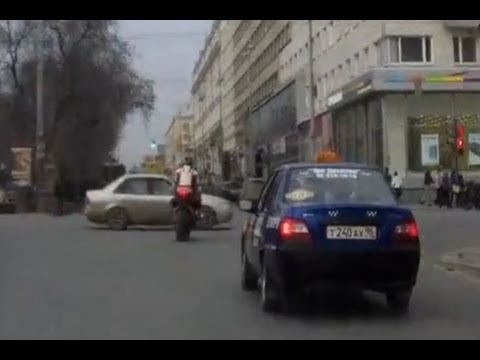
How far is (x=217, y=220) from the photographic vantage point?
27438 mm

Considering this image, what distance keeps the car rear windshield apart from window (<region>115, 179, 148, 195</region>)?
51.1 feet

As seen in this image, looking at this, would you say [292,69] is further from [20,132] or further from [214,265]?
[214,265]

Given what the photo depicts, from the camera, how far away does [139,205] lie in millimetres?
27047

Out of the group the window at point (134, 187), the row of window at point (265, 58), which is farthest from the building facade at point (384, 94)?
the window at point (134, 187)

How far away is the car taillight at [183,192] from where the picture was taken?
2275 centimetres

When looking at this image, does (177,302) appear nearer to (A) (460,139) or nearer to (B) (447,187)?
(B) (447,187)

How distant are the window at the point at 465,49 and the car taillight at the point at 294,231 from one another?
4099 cm

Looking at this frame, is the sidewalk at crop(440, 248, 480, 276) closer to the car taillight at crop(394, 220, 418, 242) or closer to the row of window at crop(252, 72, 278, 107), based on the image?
the car taillight at crop(394, 220, 418, 242)

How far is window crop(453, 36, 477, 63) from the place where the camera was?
50.5 m

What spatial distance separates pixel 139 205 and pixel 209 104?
139000mm

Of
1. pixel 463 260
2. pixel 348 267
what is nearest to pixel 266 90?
pixel 463 260
